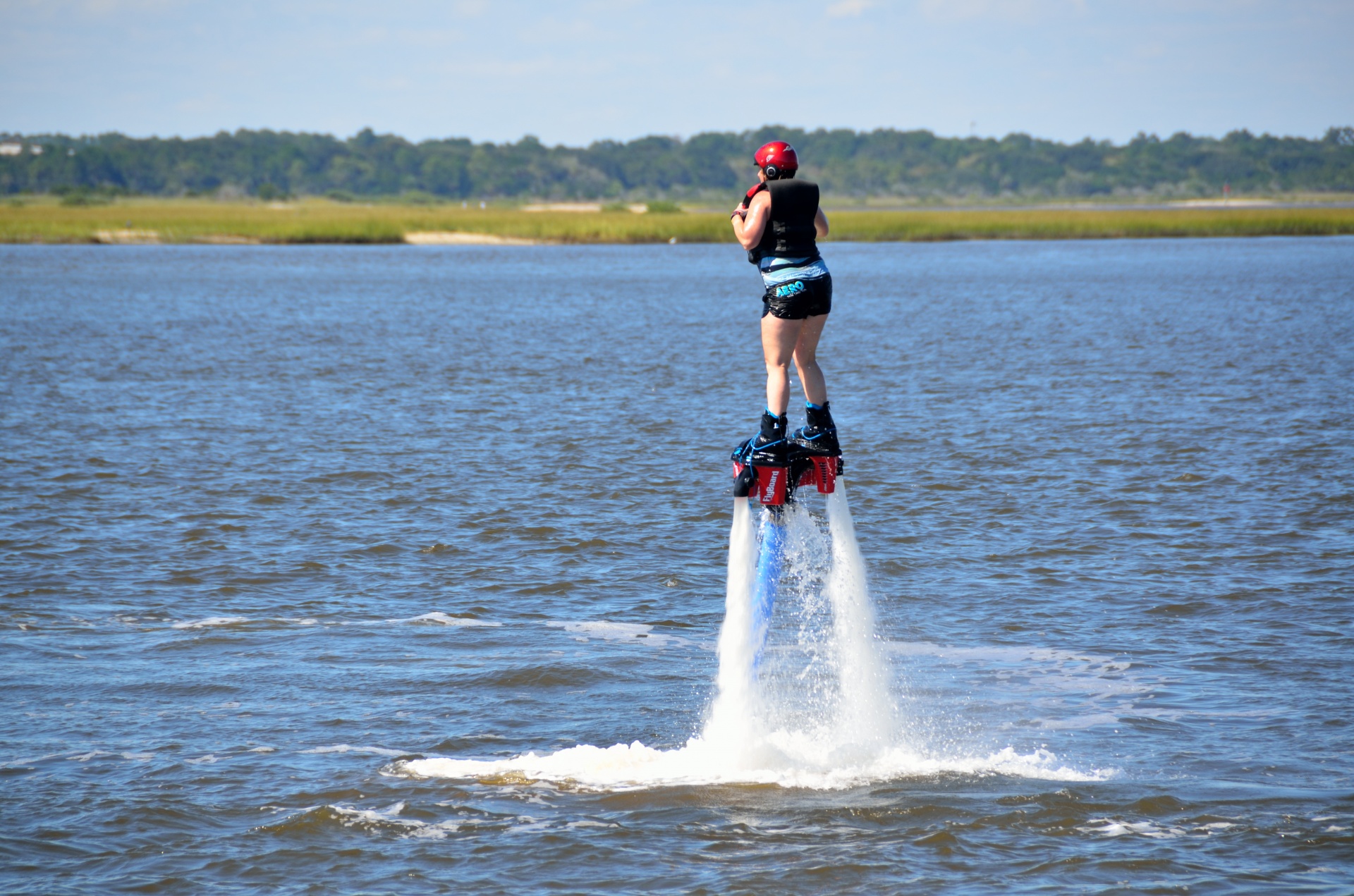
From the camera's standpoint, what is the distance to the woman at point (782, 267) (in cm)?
895

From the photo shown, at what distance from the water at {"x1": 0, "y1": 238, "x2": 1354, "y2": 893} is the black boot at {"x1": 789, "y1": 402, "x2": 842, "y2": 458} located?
0.70 meters

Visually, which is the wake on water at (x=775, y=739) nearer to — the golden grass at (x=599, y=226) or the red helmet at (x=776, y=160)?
the red helmet at (x=776, y=160)

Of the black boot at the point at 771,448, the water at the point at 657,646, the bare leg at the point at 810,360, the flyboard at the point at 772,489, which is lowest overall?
the water at the point at 657,646

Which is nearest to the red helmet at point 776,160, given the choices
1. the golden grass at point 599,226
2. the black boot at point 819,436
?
the black boot at point 819,436

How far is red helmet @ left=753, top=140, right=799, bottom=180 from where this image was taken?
8945 millimetres

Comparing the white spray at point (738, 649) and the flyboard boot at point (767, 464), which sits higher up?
the flyboard boot at point (767, 464)

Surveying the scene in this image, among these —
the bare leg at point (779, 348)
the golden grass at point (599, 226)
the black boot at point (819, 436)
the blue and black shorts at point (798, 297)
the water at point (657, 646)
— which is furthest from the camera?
the golden grass at point (599, 226)

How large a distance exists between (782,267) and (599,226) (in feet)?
369

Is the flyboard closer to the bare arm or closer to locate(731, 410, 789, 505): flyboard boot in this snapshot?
locate(731, 410, 789, 505): flyboard boot

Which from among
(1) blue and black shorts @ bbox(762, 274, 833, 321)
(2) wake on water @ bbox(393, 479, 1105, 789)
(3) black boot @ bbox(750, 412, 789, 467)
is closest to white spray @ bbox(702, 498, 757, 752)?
(2) wake on water @ bbox(393, 479, 1105, 789)

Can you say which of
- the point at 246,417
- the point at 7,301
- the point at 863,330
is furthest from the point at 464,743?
the point at 7,301

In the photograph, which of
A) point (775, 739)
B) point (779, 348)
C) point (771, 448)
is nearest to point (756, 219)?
point (779, 348)

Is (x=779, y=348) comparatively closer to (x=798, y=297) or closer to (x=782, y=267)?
(x=798, y=297)

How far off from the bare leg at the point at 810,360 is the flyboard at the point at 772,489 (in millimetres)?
387
